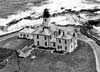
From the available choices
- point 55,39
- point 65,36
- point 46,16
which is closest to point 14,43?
point 46,16

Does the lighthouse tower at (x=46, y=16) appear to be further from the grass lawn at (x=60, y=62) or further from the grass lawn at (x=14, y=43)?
the grass lawn at (x=60, y=62)

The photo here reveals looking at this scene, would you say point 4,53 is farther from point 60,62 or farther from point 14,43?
point 60,62

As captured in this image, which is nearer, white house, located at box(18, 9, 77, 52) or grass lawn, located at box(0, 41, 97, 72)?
grass lawn, located at box(0, 41, 97, 72)

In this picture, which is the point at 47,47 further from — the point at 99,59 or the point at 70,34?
the point at 99,59

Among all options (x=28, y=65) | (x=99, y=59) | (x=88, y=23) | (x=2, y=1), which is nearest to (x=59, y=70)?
(x=28, y=65)

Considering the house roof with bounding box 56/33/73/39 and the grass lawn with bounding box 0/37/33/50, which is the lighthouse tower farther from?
the grass lawn with bounding box 0/37/33/50

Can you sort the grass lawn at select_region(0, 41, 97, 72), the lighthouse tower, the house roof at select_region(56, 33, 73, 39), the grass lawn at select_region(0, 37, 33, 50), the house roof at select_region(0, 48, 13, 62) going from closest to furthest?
the grass lawn at select_region(0, 41, 97, 72)
the house roof at select_region(0, 48, 13, 62)
the house roof at select_region(56, 33, 73, 39)
the lighthouse tower
the grass lawn at select_region(0, 37, 33, 50)

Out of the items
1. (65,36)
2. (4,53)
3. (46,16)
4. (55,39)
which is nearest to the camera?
(65,36)

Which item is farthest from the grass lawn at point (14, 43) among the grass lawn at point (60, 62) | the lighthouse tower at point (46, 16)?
the lighthouse tower at point (46, 16)

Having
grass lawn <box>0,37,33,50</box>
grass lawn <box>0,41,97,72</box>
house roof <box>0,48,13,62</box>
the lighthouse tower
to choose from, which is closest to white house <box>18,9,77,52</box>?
the lighthouse tower
